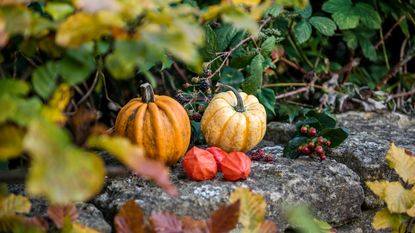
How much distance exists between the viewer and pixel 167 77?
2.66 m

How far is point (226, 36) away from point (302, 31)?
1.28 ft

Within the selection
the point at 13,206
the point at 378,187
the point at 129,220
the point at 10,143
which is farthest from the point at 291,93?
the point at 10,143

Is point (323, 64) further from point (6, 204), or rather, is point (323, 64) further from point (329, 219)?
point (6, 204)

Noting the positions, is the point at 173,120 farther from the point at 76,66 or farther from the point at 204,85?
the point at 76,66

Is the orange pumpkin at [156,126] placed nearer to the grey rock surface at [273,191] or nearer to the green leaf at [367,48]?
the grey rock surface at [273,191]

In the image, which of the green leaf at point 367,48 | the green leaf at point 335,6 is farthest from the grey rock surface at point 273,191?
the green leaf at point 367,48

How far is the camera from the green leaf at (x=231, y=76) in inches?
90.2

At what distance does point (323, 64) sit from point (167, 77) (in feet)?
2.29

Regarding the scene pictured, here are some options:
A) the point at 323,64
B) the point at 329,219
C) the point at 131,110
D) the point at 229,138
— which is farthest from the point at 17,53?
the point at 323,64

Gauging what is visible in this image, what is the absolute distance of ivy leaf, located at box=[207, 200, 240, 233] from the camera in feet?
4.50

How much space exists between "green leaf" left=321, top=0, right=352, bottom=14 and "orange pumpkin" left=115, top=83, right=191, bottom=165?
41.0 inches

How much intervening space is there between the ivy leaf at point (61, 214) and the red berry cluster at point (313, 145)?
0.80 m

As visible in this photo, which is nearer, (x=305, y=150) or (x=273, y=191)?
(x=273, y=191)

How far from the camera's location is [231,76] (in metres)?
2.30
